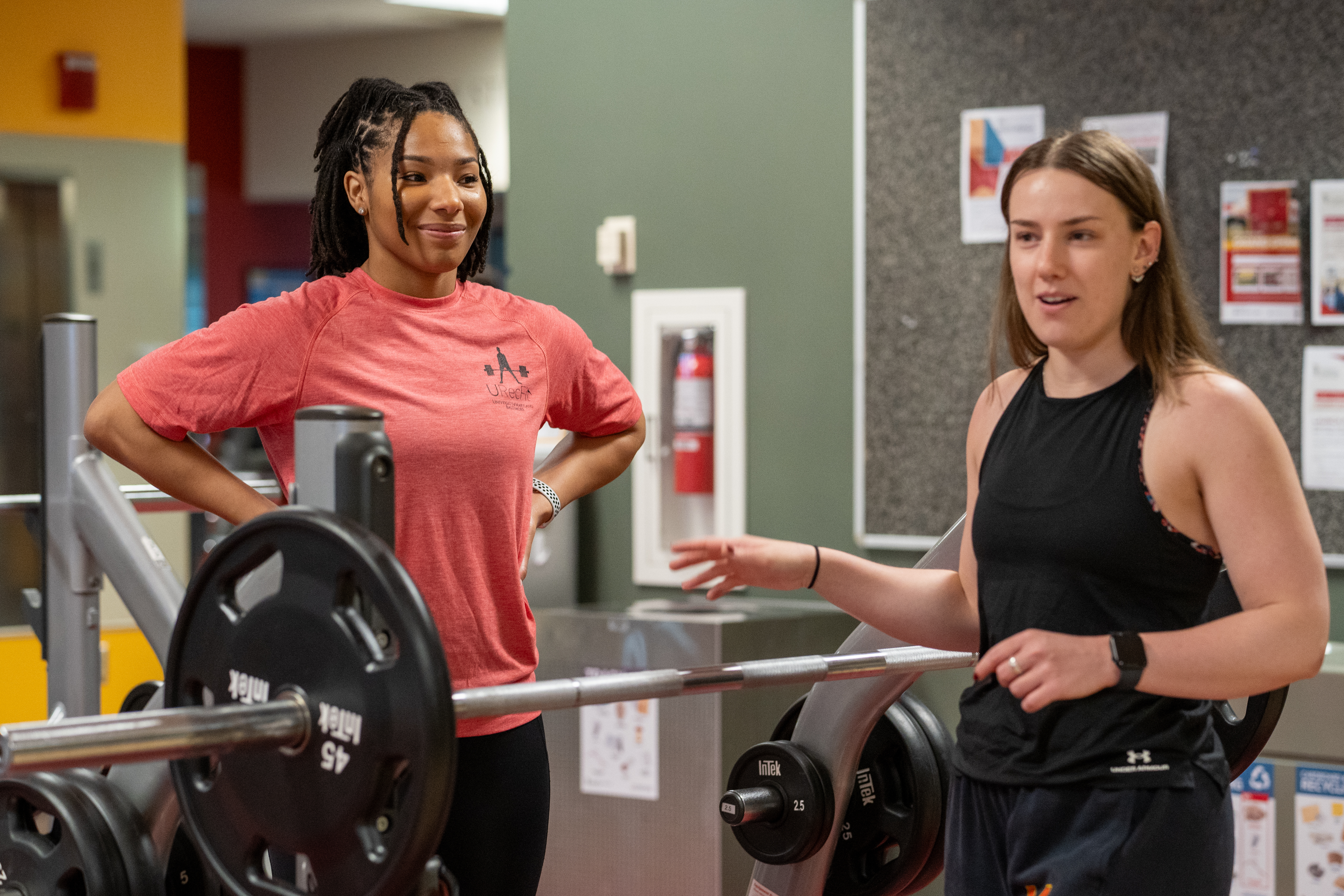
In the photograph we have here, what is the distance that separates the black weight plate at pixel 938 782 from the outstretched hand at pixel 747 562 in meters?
0.55

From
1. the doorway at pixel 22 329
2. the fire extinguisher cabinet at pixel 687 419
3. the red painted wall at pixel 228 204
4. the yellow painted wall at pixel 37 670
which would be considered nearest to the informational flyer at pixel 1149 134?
the fire extinguisher cabinet at pixel 687 419

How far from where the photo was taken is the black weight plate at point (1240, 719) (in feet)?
5.45

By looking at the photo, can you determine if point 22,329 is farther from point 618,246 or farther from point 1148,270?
point 1148,270

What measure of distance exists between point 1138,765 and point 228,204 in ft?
24.0

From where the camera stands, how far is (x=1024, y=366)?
4.58ft

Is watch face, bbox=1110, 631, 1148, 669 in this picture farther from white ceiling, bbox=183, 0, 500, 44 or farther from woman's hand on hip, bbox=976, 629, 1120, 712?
white ceiling, bbox=183, 0, 500, 44

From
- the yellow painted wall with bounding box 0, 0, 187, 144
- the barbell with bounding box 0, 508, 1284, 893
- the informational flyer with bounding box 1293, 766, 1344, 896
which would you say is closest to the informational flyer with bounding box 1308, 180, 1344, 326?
the informational flyer with bounding box 1293, 766, 1344, 896

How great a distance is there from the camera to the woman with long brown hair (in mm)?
1182

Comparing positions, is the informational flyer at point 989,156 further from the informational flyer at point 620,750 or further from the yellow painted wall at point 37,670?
the yellow painted wall at point 37,670

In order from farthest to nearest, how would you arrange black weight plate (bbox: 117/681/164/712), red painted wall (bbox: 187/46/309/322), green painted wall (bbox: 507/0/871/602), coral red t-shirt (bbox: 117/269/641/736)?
red painted wall (bbox: 187/46/309/322)
green painted wall (bbox: 507/0/871/602)
black weight plate (bbox: 117/681/164/712)
coral red t-shirt (bbox: 117/269/641/736)

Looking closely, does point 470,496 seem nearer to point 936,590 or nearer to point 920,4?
point 936,590

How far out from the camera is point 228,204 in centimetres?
786

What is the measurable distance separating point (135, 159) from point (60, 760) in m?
4.57

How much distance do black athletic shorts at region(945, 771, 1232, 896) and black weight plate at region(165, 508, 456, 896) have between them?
51 cm
